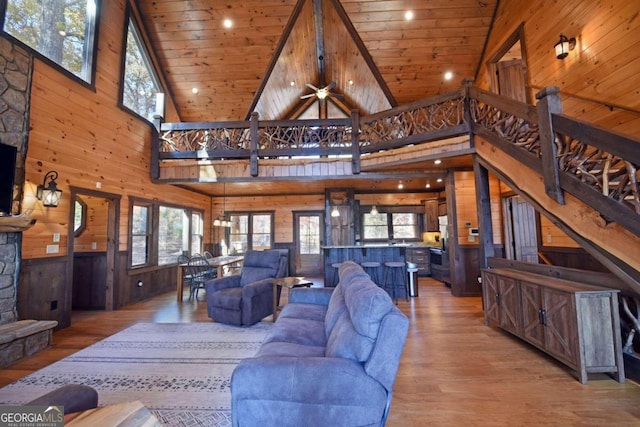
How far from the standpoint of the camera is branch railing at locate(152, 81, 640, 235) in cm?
238

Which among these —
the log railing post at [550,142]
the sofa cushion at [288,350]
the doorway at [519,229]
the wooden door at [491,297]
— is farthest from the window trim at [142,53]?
the doorway at [519,229]

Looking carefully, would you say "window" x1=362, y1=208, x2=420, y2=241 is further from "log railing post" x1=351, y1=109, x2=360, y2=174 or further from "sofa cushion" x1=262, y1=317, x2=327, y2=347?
"sofa cushion" x1=262, y1=317, x2=327, y2=347

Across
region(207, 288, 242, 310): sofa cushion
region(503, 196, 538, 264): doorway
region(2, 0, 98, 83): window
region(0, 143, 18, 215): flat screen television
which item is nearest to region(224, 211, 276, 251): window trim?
region(207, 288, 242, 310): sofa cushion

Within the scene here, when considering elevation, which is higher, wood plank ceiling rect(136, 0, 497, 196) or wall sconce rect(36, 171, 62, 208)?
wood plank ceiling rect(136, 0, 497, 196)

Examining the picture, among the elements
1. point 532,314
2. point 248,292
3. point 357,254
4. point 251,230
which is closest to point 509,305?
point 532,314

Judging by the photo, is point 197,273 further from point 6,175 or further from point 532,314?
point 532,314

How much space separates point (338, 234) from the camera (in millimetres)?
8781

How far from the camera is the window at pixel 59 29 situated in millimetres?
3766

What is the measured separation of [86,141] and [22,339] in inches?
123

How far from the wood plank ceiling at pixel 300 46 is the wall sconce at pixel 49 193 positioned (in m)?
4.10

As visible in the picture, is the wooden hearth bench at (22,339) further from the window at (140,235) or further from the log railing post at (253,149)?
the log railing post at (253,149)

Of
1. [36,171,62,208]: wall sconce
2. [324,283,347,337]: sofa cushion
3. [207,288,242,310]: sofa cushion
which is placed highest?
[36,171,62,208]: wall sconce

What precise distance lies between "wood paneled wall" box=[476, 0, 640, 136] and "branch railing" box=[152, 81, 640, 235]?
528mm

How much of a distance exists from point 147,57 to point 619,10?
811 cm
